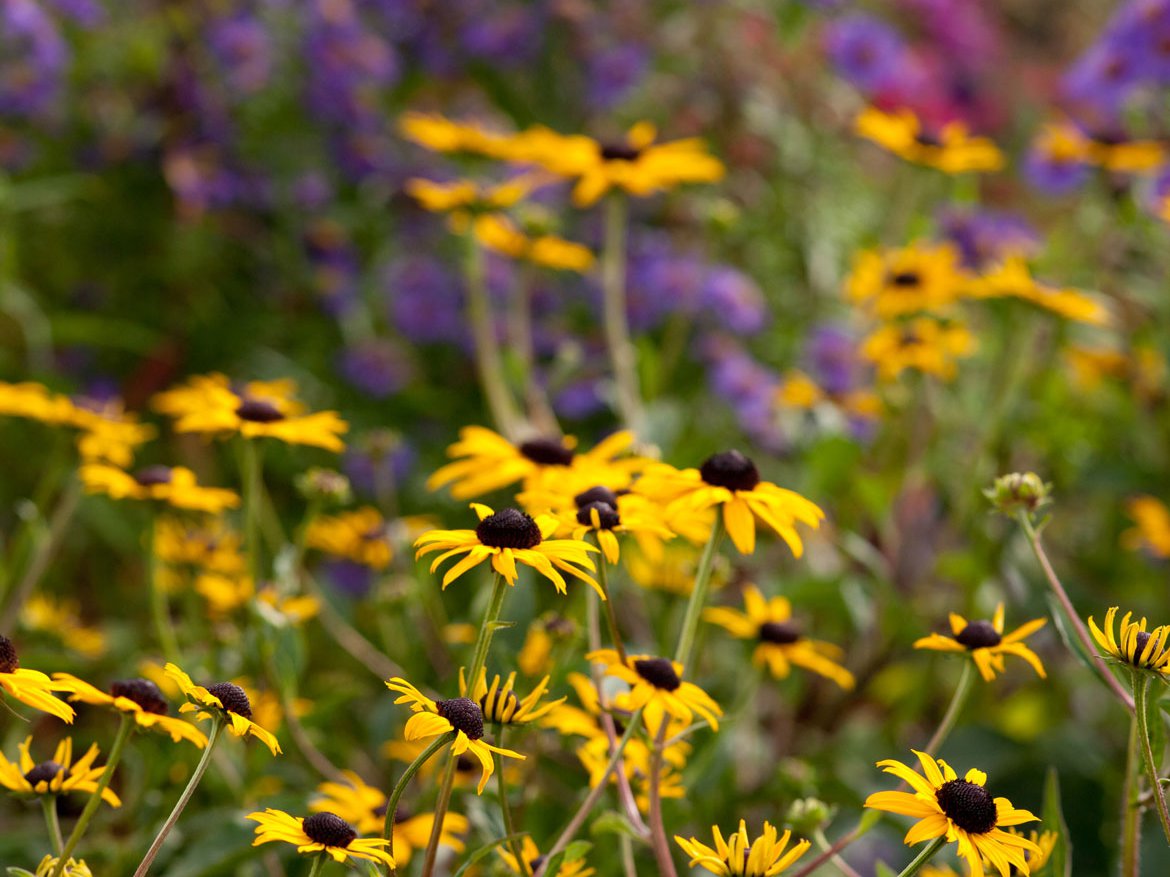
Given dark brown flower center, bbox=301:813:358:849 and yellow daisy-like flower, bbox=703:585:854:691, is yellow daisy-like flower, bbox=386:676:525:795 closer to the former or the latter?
dark brown flower center, bbox=301:813:358:849

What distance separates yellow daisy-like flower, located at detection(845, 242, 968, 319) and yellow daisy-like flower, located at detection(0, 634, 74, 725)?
1098 mm

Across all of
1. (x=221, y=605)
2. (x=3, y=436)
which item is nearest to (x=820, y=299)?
(x=221, y=605)

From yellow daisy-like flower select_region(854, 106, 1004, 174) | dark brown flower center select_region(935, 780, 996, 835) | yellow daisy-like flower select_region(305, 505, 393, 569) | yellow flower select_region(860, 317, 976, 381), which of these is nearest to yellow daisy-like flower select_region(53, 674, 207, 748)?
dark brown flower center select_region(935, 780, 996, 835)

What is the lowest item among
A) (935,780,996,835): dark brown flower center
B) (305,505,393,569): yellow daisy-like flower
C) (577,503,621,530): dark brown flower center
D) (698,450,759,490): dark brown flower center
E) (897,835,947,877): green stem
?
(305,505,393,569): yellow daisy-like flower

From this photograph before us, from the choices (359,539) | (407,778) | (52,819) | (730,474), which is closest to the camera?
(407,778)

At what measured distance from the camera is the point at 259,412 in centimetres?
100

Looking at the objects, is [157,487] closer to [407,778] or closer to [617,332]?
[407,778]

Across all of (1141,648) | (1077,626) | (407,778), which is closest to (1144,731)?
(1141,648)

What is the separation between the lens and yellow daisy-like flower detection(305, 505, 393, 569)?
4.44 feet

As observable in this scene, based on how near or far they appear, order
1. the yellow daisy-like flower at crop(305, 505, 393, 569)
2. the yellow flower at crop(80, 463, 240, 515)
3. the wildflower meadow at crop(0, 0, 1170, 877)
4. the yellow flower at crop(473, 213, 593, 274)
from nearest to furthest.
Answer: the wildflower meadow at crop(0, 0, 1170, 877), the yellow flower at crop(80, 463, 240, 515), the yellow daisy-like flower at crop(305, 505, 393, 569), the yellow flower at crop(473, 213, 593, 274)

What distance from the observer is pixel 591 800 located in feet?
2.41

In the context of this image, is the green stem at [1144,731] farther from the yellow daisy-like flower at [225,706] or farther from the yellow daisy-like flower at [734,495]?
the yellow daisy-like flower at [225,706]

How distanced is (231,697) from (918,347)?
1.05 meters

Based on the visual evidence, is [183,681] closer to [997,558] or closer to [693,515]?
[693,515]
